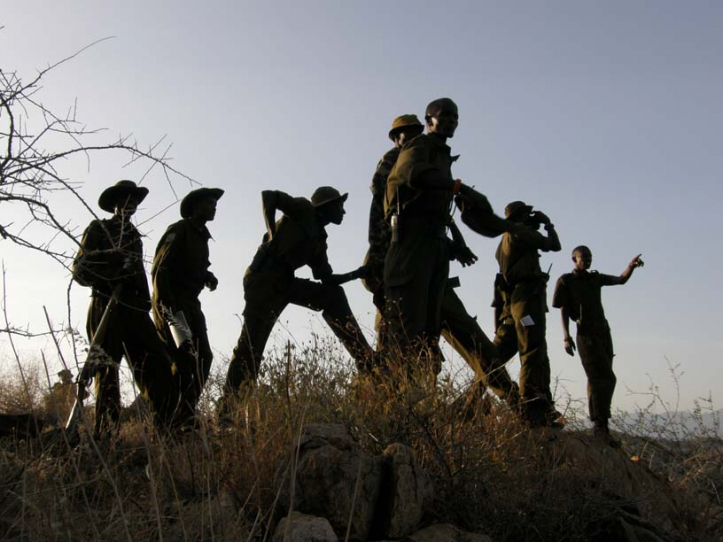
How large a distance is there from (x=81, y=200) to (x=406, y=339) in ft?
12.0

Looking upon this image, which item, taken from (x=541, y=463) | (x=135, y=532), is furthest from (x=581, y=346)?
(x=135, y=532)

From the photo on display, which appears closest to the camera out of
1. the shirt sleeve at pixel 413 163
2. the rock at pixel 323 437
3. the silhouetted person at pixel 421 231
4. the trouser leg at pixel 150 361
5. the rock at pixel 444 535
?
the rock at pixel 444 535

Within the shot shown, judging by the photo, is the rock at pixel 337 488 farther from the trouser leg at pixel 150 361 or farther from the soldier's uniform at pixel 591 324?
the soldier's uniform at pixel 591 324

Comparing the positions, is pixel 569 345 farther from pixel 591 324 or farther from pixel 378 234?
pixel 378 234

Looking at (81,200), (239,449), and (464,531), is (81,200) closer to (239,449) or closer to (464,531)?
(239,449)

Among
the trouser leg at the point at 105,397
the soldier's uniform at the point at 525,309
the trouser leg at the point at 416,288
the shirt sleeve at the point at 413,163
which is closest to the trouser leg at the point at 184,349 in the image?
the trouser leg at the point at 105,397

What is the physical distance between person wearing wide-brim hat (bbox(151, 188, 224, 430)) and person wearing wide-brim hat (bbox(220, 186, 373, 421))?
0.49m

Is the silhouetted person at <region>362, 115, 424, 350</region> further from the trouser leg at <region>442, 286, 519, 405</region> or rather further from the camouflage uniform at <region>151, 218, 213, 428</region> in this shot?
the camouflage uniform at <region>151, 218, 213, 428</region>

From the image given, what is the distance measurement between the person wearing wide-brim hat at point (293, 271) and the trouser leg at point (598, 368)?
334 cm

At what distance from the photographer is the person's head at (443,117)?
6734 mm

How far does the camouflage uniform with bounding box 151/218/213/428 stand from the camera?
7.53 metres

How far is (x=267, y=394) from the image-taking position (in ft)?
16.2

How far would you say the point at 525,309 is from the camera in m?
8.77

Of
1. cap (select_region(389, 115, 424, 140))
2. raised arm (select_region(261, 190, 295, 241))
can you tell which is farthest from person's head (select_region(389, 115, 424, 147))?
raised arm (select_region(261, 190, 295, 241))
